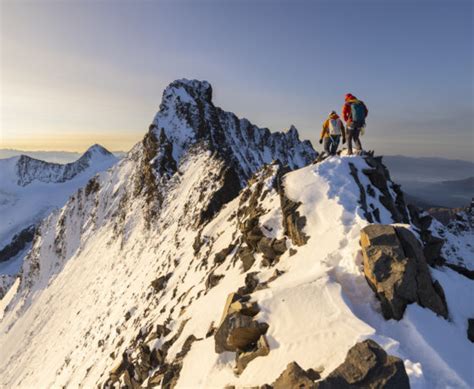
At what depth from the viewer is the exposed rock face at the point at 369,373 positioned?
528cm

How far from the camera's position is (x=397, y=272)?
25.5ft

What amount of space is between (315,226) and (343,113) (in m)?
6.32

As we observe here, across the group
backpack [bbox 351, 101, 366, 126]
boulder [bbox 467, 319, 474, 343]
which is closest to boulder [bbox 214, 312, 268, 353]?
boulder [bbox 467, 319, 474, 343]

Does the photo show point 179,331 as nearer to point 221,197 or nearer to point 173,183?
point 221,197

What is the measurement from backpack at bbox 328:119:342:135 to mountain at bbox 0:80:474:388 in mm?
2010

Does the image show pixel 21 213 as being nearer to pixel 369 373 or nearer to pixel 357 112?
pixel 357 112

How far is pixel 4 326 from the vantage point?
1972 inches

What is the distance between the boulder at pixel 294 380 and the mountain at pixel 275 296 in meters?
0.03

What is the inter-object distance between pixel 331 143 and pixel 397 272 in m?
10.0

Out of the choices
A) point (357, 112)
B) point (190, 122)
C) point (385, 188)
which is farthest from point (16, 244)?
point (385, 188)

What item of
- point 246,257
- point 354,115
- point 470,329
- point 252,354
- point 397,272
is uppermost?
point 354,115

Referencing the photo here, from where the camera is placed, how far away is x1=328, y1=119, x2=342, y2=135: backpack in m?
16.3

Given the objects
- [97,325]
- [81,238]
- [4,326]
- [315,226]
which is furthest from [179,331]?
[4,326]

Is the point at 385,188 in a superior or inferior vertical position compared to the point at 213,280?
superior
